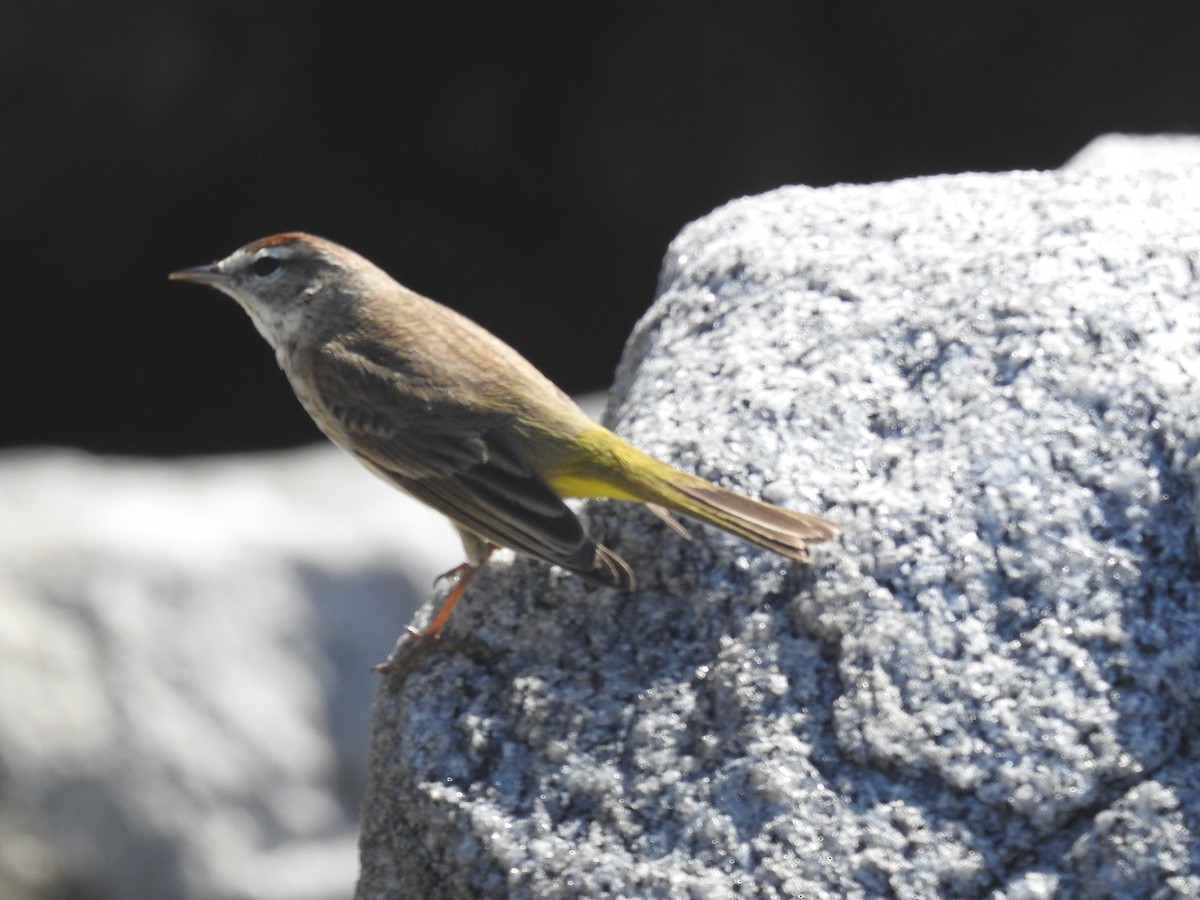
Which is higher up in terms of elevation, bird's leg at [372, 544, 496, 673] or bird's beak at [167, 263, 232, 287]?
bird's beak at [167, 263, 232, 287]

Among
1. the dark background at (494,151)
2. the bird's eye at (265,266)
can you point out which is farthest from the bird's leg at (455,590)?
the dark background at (494,151)

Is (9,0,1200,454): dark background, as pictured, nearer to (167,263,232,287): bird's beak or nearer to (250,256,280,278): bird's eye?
(167,263,232,287): bird's beak

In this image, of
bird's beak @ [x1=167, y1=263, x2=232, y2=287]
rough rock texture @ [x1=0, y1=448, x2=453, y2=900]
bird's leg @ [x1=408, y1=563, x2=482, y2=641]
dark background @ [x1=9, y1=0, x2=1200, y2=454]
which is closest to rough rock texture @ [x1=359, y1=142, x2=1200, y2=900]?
bird's leg @ [x1=408, y1=563, x2=482, y2=641]

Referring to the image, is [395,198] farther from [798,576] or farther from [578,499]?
[798,576]

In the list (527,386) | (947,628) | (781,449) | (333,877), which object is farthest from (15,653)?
(947,628)

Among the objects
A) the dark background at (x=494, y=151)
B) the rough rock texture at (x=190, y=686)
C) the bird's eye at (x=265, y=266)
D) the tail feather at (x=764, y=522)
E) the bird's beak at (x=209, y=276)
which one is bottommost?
the rough rock texture at (x=190, y=686)

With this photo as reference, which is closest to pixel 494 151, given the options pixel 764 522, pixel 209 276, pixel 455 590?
pixel 209 276

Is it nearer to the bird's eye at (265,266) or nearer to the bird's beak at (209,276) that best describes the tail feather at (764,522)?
the bird's eye at (265,266)
